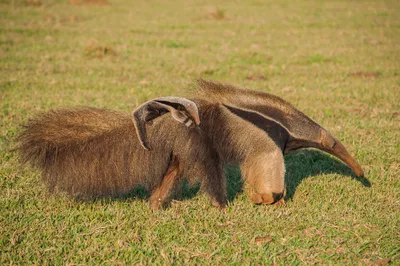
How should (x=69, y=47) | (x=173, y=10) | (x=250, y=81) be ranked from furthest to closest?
(x=173, y=10), (x=69, y=47), (x=250, y=81)

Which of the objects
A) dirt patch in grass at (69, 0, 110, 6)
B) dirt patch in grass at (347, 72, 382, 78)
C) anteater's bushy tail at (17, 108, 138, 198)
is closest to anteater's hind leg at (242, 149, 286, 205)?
anteater's bushy tail at (17, 108, 138, 198)

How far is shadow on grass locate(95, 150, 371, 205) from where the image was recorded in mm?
4367

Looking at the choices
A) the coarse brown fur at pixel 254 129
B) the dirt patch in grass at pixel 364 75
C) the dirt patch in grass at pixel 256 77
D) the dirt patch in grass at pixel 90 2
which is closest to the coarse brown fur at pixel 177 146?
the coarse brown fur at pixel 254 129

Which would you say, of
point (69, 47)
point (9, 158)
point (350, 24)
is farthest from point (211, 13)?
point (9, 158)

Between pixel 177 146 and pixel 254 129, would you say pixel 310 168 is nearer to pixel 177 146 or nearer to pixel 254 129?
pixel 254 129

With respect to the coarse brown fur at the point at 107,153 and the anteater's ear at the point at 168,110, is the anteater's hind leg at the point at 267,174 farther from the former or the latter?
the anteater's ear at the point at 168,110

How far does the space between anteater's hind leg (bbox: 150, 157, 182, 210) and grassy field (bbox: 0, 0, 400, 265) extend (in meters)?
0.11

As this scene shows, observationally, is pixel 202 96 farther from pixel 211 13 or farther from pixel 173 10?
pixel 173 10

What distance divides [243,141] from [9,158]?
9.02 feet

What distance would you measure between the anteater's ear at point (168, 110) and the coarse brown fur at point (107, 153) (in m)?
0.28

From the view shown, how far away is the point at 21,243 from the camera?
3270 millimetres

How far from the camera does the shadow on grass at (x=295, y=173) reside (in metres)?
4.37

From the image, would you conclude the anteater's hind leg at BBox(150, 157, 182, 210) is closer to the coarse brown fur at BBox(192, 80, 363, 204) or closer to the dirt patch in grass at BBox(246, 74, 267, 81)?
the coarse brown fur at BBox(192, 80, 363, 204)

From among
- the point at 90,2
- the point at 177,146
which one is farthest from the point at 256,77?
the point at 90,2
